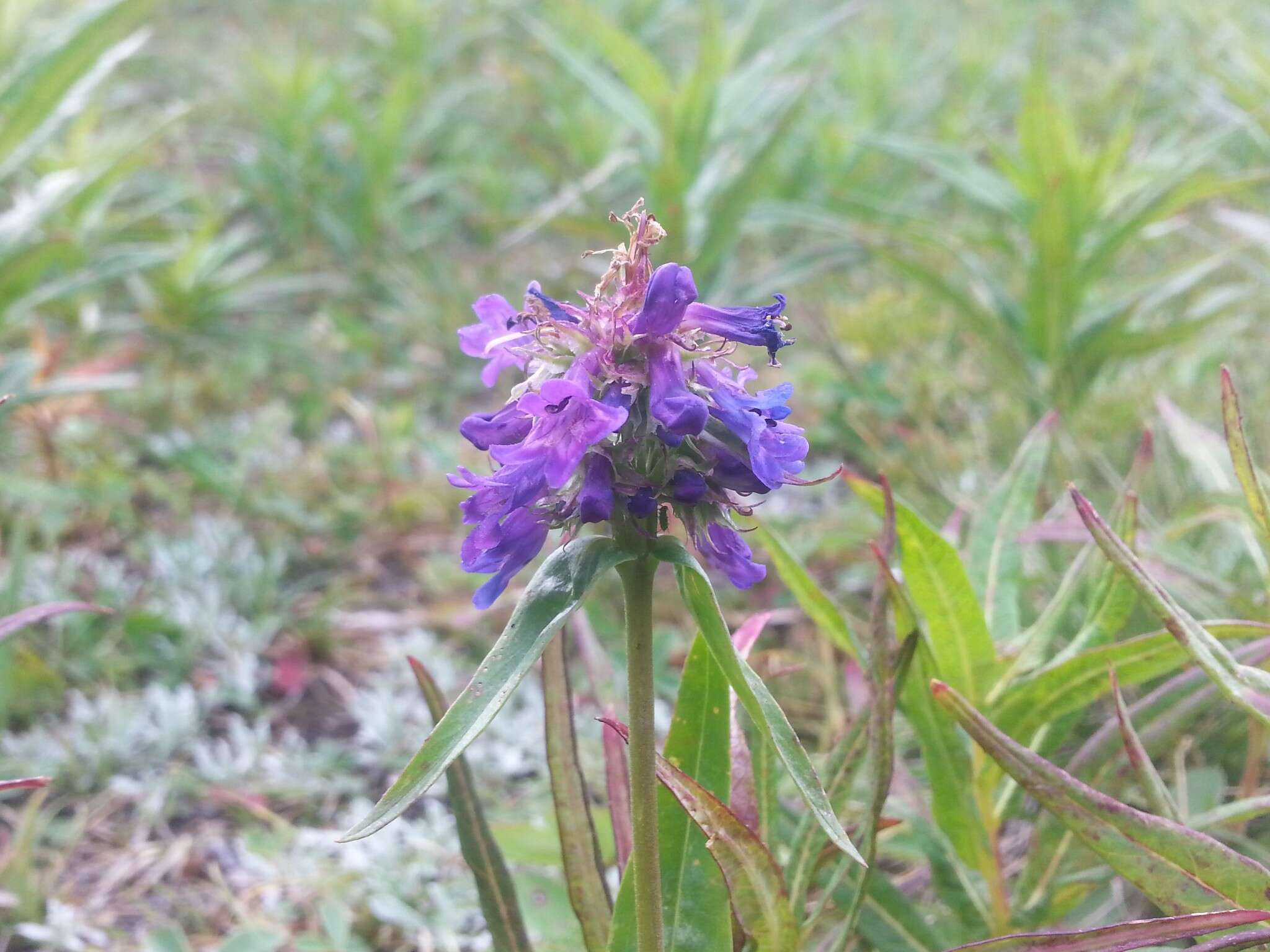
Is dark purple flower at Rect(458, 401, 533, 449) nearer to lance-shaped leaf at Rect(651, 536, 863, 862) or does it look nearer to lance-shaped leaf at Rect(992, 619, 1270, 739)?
lance-shaped leaf at Rect(651, 536, 863, 862)

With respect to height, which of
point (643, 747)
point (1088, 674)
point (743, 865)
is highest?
point (1088, 674)

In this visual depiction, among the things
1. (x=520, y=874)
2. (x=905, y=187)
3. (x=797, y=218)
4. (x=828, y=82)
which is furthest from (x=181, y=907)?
(x=828, y=82)

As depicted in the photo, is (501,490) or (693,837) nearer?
(501,490)

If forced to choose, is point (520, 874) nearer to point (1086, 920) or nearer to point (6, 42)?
point (1086, 920)

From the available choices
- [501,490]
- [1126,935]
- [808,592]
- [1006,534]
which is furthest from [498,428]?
[1006,534]

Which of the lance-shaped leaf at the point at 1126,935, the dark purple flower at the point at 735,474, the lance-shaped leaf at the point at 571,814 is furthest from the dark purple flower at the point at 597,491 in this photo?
the lance-shaped leaf at the point at 1126,935

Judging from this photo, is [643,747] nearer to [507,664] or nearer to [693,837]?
[507,664]

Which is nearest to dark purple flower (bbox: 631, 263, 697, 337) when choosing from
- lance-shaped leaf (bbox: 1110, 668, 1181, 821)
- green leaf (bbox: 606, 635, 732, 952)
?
green leaf (bbox: 606, 635, 732, 952)
